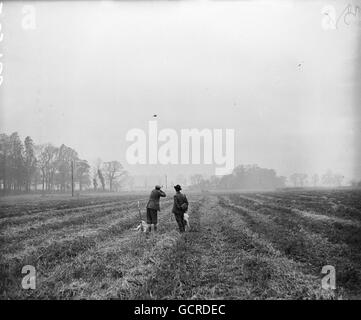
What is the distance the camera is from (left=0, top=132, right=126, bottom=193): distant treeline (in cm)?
6519

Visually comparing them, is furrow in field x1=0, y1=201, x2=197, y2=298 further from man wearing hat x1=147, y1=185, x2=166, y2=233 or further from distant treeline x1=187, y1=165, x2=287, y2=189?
distant treeline x1=187, y1=165, x2=287, y2=189

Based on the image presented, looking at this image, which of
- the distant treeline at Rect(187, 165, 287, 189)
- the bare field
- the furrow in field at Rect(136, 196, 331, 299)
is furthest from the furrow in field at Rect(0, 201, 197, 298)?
the distant treeline at Rect(187, 165, 287, 189)

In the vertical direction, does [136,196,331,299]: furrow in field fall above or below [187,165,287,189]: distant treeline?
above

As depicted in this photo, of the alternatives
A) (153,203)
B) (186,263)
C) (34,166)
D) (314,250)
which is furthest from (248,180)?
(186,263)

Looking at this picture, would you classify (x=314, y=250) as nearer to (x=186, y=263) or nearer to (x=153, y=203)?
(x=186, y=263)

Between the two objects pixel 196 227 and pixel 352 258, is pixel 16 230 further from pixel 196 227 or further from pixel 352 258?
pixel 352 258

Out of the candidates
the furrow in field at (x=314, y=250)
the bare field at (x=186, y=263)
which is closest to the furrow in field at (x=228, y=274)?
the bare field at (x=186, y=263)

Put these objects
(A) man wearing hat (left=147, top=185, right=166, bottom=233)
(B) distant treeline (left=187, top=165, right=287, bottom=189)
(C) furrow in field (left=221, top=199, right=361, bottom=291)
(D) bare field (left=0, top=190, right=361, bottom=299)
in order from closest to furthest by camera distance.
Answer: (D) bare field (left=0, top=190, right=361, bottom=299)
(C) furrow in field (left=221, top=199, right=361, bottom=291)
(A) man wearing hat (left=147, top=185, right=166, bottom=233)
(B) distant treeline (left=187, top=165, right=287, bottom=189)

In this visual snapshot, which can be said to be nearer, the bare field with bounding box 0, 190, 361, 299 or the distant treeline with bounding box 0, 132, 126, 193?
the bare field with bounding box 0, 190, 361, 299

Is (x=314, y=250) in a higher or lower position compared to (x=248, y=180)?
higher

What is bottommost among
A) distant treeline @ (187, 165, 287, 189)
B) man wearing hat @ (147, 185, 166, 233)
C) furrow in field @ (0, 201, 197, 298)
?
distant treeline @ (187, 165, 287, 189)

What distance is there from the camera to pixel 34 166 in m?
73.2
